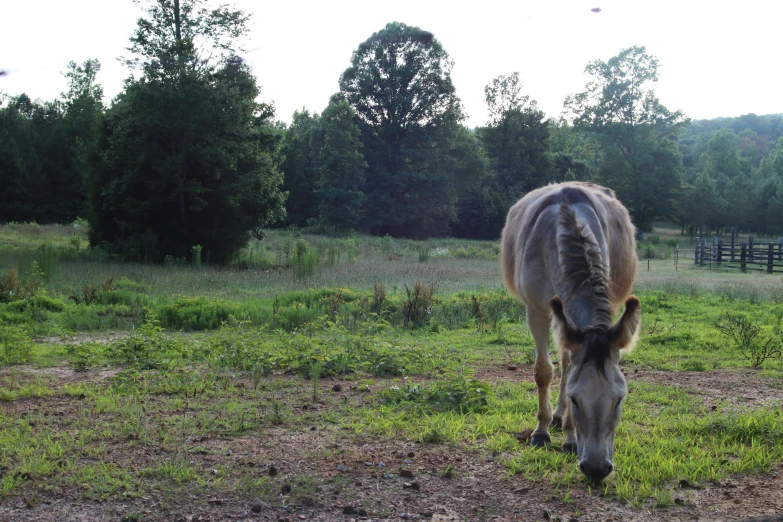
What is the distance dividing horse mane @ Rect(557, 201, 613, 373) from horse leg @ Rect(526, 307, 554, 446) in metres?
0.88

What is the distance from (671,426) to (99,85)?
65602 millimetres

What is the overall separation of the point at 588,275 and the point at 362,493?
2.09 metres

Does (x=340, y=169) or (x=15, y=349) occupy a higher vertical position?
(x=340, y=169)

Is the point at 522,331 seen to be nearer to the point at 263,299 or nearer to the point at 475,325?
the point at 475,325

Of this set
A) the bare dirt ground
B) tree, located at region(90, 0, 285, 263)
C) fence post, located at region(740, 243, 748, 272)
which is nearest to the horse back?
the bare dirt ground

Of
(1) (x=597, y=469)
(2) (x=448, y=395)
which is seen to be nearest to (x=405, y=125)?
(2) (x=448, y=395)

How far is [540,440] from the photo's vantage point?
15.6ft

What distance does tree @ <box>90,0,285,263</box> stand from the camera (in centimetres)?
1975

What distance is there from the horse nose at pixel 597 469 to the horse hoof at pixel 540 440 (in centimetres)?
138

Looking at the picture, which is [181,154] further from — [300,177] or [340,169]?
[300,177]

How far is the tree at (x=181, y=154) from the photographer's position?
64.8 ft

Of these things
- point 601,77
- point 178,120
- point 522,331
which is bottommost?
point 522,331

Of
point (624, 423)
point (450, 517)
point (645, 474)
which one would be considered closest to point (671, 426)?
point (624, 423)

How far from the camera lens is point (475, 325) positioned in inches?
416
